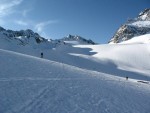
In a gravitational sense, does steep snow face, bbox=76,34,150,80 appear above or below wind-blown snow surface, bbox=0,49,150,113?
below

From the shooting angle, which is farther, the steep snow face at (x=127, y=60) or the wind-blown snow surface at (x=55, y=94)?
the steep snow face at (x=127, y=60)

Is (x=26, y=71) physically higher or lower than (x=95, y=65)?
higher

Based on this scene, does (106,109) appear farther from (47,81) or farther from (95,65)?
(95,65)

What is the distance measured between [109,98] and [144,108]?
2768 millimetres

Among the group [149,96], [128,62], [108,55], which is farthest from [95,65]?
[149,96]

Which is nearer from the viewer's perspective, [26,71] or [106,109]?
[106,109]

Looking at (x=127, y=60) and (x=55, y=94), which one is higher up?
(x=55, y=94)

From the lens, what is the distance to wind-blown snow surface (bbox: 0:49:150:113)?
683 inches

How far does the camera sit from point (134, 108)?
2200 centimetres

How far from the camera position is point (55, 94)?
20.6 m

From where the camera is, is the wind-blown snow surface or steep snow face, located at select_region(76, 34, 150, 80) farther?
steep snow face, located at select_region(76, 34, 150, 80)

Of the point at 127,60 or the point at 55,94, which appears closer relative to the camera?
the point at 55,94

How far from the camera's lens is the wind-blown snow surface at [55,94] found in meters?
17.4

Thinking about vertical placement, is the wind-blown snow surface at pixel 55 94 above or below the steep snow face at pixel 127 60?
above
